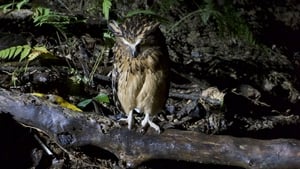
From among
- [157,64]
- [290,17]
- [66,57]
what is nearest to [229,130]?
[157,64]

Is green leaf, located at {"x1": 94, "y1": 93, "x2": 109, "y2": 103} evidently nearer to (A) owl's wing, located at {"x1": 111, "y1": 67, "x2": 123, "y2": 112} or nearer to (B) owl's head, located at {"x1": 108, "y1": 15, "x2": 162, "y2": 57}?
(A) owl's wing, located at {"x1": 111, "y1": 67, "x2": 123, "y2": 112}

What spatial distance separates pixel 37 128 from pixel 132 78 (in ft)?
2.46

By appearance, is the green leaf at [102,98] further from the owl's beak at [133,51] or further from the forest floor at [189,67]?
the owl's beak at [133,51]

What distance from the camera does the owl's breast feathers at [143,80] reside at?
4.64m

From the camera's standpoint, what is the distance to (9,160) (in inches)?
186

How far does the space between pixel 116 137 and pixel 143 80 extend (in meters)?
0.53

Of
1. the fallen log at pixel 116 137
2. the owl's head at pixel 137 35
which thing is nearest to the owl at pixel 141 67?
the owl's head at pixel 137 35

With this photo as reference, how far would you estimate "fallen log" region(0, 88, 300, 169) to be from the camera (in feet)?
13.7

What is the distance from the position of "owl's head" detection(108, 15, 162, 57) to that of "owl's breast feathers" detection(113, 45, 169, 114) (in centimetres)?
6

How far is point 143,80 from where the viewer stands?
186 inches

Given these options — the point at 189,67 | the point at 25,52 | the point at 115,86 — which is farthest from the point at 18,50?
the point at 189,67

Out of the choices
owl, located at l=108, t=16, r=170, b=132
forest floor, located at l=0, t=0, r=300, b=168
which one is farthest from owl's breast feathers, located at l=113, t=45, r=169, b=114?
forest floor, located at l=0, t=0, r=300, b=168

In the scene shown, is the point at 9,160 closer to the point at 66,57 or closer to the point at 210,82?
the point at 66,57

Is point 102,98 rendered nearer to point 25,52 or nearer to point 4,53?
point 25,52
